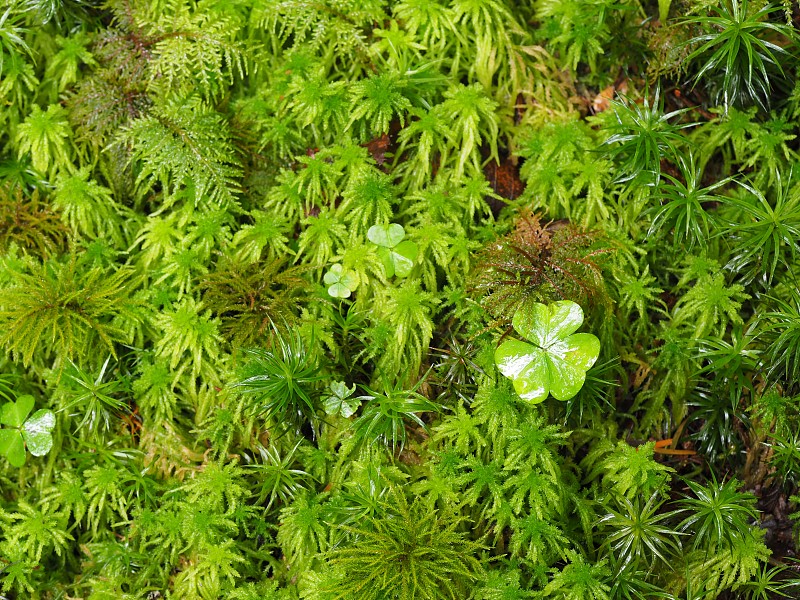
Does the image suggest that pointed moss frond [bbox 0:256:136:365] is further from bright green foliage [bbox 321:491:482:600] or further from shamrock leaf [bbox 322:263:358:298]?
bright green foliage [bbox 321:491:482:600]

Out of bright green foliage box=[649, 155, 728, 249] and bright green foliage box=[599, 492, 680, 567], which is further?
bright green foliage box=[649, 155, 728, 249]

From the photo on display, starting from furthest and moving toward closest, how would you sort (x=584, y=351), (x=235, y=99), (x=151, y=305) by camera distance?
1. (x=235, y=99)
2. (x=151, y=305)
3. (x=584, y=351)

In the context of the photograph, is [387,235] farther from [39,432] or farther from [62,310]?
[39,432]

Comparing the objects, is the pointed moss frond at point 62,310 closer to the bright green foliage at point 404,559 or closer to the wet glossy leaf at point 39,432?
the wet glossy leaf at point 39,432

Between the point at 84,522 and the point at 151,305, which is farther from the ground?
the point at 151,305

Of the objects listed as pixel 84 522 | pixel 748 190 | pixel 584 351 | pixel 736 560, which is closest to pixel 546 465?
pixel 584 351

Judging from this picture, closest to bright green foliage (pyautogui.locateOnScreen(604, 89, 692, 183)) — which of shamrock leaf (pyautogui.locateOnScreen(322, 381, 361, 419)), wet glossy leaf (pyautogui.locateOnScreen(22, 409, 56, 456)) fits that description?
shamrock leaf (pyautogui.locateOnScreen(322, 381, 361, 419))

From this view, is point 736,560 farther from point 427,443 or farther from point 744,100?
point 744,100
